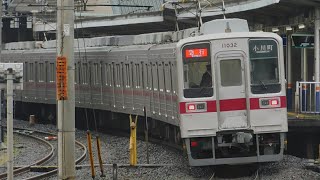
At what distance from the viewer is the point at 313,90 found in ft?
64.3

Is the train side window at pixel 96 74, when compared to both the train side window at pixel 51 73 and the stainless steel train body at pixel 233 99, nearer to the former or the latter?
the train side window at pixel 51 73

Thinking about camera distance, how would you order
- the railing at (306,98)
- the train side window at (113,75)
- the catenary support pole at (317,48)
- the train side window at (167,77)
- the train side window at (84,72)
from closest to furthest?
the train side window at (167,77), the railing at (306,98), the catenary support pole at (317,48), the train side window at (113,75), the train side window at (84,72)

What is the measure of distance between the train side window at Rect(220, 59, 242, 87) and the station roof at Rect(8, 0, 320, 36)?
7.12m

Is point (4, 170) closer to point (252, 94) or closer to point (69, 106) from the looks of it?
point (69, 106)

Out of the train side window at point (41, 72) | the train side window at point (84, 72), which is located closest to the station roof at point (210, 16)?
the train side window at point (41, 72)

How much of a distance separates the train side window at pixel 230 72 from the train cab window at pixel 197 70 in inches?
9.0

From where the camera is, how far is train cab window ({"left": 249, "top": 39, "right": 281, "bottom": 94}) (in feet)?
41.4

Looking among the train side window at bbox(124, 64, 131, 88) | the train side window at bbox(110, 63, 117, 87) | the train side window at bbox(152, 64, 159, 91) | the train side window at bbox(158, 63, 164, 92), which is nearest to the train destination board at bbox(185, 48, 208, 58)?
the train side window at bbox(158, 63, 164, 92)

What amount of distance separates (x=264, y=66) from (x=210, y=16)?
13691mm

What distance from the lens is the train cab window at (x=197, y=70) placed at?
12.6 meters

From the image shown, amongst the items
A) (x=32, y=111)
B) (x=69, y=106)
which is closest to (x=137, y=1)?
(x=32, y=111)

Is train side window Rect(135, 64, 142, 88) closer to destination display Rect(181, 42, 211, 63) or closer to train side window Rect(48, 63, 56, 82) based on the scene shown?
destination display Rect(181, 42, 211, 63)

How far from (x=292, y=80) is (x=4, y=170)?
1102 centimetres

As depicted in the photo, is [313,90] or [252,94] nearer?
[252,94]
